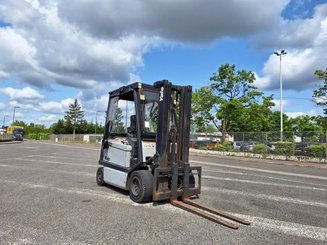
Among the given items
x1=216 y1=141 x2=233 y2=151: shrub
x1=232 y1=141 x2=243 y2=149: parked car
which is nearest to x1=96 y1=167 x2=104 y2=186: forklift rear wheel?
x1=232 y1=141 x2=243 y2=149: parked car

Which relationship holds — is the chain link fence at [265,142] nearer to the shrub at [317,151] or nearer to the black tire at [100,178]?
the shrub at [317,151]

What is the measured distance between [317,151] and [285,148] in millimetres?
2556

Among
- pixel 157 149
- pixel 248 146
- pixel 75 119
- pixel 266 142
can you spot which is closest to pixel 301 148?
pixel 266 142

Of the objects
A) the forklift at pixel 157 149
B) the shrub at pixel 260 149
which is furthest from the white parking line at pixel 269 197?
the shrub at pixel 260 149

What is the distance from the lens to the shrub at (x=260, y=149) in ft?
88.4

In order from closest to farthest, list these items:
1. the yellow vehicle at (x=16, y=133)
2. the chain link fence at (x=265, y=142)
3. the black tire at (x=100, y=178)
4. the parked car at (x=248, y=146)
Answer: the black tire at (x=100, y=178) → the chain link fence at (x=265, y=142) → the parked car at (x=248, y=146) → the yellow vehicle at (x=16, y=133)

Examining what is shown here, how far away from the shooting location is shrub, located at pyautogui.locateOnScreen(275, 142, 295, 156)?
25.1 meters

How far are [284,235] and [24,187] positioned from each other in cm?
722

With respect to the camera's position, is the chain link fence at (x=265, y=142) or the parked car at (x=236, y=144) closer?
the chain link fence at (x=265, y=142)

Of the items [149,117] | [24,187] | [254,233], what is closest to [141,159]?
[149,117]

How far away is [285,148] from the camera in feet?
83.9

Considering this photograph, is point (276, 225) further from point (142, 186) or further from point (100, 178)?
point (100, 178)

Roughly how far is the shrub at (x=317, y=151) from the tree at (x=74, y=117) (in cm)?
9778

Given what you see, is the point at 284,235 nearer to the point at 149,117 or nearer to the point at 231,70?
the point at 149,117
